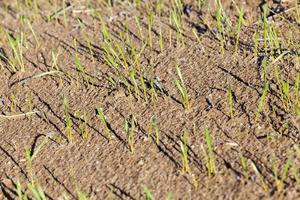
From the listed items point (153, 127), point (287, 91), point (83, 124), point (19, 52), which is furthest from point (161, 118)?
point (19, 52)

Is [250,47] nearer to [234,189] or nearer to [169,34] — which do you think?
[169,34]

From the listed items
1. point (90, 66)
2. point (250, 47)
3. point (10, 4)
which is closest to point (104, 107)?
point (90, 66)

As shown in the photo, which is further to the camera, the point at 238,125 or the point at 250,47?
the point at 250,47

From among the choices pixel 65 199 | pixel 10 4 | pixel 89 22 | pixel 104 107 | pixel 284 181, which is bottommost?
pixel 284 181

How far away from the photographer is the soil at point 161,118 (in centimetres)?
176

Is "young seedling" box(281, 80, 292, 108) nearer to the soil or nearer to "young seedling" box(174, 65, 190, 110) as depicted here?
the soil

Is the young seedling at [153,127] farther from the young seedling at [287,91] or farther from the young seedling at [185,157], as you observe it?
the young seedling at [287,91]

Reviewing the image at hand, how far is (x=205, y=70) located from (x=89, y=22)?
862mm

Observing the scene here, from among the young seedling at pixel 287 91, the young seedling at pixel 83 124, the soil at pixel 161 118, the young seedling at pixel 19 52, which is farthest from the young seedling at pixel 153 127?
the young seedling at pixel 19 52

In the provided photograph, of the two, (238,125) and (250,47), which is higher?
(250,47)

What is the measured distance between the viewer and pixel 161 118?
6.71 ft

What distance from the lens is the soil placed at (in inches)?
69.2

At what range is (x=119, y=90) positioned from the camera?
7.34 ft

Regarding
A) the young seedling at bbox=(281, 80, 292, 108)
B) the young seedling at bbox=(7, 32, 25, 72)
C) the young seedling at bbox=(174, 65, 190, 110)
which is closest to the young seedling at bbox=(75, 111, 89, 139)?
the young seedling at bbox=(174, 65, 190, 110)
